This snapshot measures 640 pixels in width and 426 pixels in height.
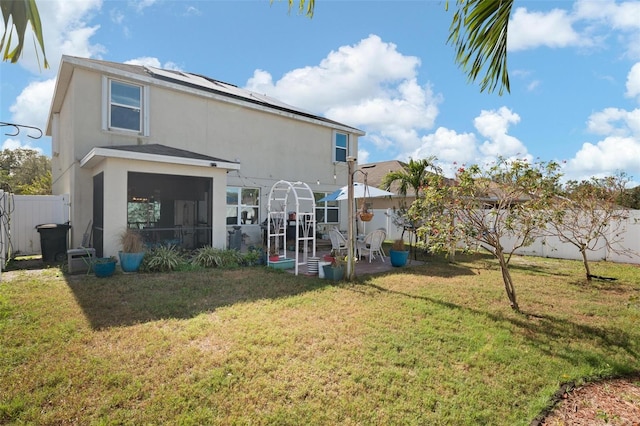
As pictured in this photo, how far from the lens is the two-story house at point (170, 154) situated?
32.2 ft

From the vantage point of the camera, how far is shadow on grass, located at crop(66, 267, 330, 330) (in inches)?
216

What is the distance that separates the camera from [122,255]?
8.41 m

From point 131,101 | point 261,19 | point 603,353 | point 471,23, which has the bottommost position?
point 603,353

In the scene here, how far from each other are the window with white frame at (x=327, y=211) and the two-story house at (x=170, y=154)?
0.07 meters

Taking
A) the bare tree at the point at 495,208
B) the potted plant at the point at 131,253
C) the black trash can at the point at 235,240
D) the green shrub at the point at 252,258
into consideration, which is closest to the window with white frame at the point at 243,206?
the black trash can at the point at 235,240

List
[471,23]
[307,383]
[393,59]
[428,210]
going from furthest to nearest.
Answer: [393,59] → [428,210] → [307,383] → [471,23]

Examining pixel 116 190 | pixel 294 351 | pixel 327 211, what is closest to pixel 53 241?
pixel 116 190

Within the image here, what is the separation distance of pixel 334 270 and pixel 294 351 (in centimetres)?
416

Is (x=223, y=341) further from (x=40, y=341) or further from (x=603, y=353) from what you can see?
(x=603, y=353)

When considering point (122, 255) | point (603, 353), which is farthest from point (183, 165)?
point (603, 353)

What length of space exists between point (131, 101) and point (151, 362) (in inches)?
408

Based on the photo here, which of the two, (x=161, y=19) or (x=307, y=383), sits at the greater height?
(x=161, y=19)

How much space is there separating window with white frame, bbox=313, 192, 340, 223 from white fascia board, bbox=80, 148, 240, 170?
724cm

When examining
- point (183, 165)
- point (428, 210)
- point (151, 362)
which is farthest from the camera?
point (183, 165)
